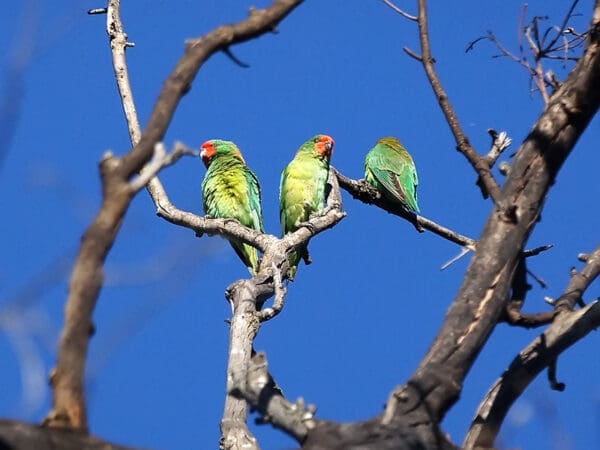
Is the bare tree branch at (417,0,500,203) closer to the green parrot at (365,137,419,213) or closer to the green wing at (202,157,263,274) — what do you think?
the green parrot at (365,137,419,213)

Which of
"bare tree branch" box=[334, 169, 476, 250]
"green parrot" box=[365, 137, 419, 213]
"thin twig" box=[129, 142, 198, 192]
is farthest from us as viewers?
"green parrot" box=[365, 137, 419, 213]

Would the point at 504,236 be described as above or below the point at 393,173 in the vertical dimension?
below

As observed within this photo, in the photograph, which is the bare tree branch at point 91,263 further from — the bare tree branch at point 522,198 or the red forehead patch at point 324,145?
the red forehead patch at point 324,145

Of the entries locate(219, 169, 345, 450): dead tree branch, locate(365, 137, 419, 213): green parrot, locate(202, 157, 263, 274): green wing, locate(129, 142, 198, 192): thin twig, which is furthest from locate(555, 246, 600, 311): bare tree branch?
locate(202, 157, 263, 274): green wing

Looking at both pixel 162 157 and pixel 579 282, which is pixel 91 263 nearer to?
pixel 162 157

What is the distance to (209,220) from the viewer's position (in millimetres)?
6859

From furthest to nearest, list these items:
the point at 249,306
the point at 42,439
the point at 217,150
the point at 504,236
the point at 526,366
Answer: the point at 217,150 → the point at 249,306 → the point at 526,366 → the point at 504,236 → the point at 42,439

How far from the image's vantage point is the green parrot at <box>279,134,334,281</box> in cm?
908

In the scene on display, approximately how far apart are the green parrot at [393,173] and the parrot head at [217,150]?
57.0 inches

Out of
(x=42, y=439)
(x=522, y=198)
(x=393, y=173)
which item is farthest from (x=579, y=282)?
(x=393, y=173)

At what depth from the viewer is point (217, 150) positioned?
388 inches

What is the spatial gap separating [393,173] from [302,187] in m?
1.15

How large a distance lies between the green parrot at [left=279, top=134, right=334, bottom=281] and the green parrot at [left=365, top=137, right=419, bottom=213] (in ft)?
1.98

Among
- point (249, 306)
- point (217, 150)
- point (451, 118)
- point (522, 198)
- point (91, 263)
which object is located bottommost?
point (91, 263)
